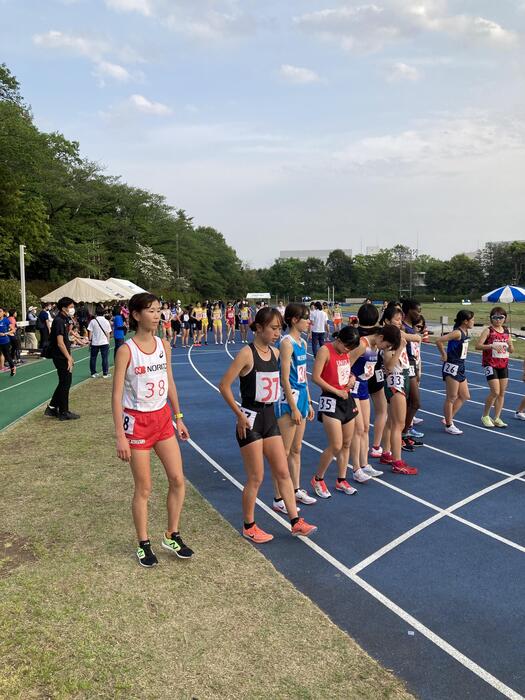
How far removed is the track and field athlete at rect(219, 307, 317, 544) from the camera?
457cm

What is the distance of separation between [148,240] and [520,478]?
57.5 meters

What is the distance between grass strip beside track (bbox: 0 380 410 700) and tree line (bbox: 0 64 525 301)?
32133mm

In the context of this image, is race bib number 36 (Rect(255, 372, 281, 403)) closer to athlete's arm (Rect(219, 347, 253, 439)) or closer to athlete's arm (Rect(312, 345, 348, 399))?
athlete's arm (Rect(219, 347, 253, 439))

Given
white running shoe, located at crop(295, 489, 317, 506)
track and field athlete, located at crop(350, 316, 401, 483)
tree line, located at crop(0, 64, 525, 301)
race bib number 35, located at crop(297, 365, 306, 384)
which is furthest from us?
tree line, located at crop(0, 64, 525, 301)

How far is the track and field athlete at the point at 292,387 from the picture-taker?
5148mm

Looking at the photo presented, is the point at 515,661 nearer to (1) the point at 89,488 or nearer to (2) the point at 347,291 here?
(1) the point at 89,488

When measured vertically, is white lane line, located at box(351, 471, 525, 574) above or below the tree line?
below

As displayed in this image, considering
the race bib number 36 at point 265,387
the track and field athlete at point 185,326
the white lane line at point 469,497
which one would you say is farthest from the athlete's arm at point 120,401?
the track and field athlete at point 185,326

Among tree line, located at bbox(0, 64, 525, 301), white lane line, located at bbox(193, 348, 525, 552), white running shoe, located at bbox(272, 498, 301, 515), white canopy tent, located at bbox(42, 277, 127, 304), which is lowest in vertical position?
white lane line, located at bbox(193, 348, 525, 552)

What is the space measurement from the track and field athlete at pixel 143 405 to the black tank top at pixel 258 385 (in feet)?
2.15

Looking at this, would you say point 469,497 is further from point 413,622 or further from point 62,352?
point 62,352

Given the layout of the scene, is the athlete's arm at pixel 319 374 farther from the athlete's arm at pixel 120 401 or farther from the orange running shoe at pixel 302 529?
the athlete's arm at pixel 120 401

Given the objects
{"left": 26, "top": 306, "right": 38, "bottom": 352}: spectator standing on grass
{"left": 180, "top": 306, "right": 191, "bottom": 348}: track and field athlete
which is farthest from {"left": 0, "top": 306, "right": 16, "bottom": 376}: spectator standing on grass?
{"left": 180, "top": 306, "right": 191, "bottom": 348}: track and field athlete

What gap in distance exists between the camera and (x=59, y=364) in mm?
9234
